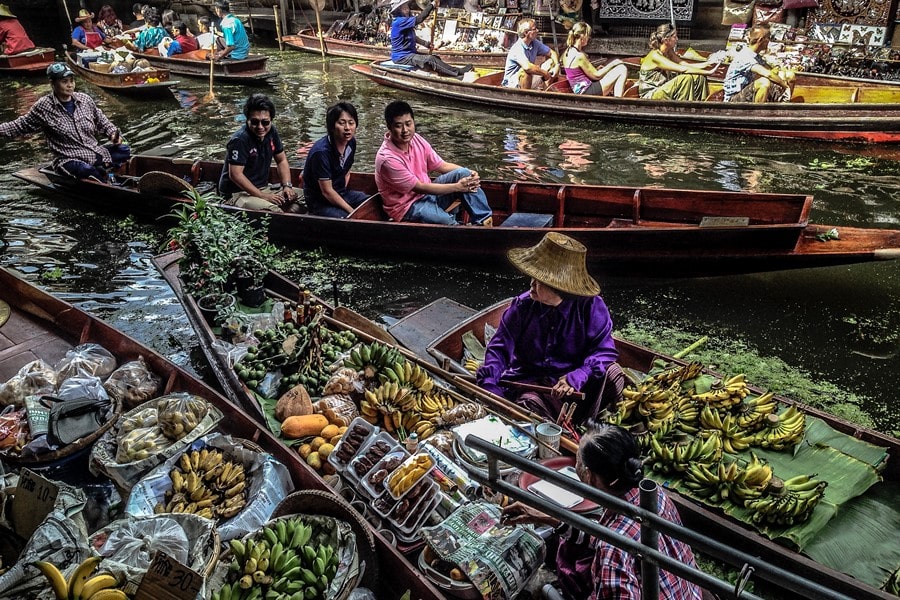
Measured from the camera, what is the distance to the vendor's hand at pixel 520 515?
2.84 metres

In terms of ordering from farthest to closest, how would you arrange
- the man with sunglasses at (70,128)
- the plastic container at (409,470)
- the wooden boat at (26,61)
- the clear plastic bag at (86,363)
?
the wooden boat at (26,61) → the man with sunglasses at (70,128) → the clear plastic bag at (86,363) → the plastic container at (409,470)

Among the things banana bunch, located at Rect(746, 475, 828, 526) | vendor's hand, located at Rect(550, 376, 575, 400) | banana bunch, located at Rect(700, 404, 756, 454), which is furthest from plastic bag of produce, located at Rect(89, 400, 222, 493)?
banana bunch, located at Rect(746, 475, 828, 526)

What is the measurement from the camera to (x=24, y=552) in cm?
283

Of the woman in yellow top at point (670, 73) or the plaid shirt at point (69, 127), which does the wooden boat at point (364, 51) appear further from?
the plaid shirt at point (69, 127)

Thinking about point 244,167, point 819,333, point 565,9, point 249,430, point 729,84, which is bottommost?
point 819,333

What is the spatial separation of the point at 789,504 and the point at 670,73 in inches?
442

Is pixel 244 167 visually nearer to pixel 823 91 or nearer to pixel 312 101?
pixel 312 101

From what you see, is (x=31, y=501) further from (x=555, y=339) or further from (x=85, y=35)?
(x=85, y=35)

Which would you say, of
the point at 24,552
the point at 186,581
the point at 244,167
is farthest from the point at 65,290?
the point at 186,581

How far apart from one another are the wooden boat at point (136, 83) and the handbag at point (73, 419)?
13.4 meters

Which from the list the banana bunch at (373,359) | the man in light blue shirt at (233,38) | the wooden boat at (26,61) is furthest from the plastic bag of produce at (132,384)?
the wooden boat at (26,61)

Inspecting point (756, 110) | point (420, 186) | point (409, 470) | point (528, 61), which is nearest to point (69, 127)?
point (420, 186)

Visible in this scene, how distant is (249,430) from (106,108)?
581 inches

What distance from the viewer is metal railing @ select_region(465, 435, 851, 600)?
1461 millimetres
